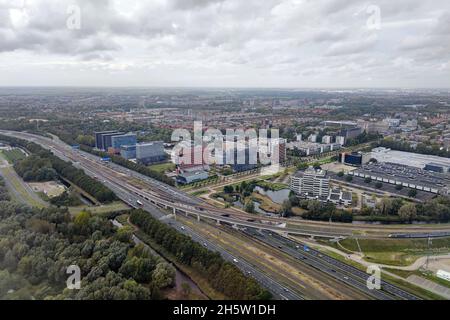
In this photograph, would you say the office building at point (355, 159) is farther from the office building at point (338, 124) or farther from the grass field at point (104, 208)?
the office building at point (338, 124)

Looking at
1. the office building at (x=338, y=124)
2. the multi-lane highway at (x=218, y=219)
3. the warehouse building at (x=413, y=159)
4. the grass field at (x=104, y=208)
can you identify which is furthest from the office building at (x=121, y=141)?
the office building at (x=338, y=124)

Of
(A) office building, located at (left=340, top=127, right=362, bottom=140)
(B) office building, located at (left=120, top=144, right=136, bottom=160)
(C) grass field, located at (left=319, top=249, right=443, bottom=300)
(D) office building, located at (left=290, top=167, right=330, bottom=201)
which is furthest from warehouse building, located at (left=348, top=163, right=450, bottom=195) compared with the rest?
(B) office building, located at (left=120, top=144, right=136, bottom=160)

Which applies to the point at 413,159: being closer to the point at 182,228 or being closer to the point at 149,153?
the point at 182,228

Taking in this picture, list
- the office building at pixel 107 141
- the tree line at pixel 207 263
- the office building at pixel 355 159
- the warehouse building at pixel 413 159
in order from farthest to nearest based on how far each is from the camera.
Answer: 1. the office building at pixel 107 141
2. the office building at pixel 355 159
3. the warehouse building at pixel 413 159
4. the tree line at pixel 207 263
